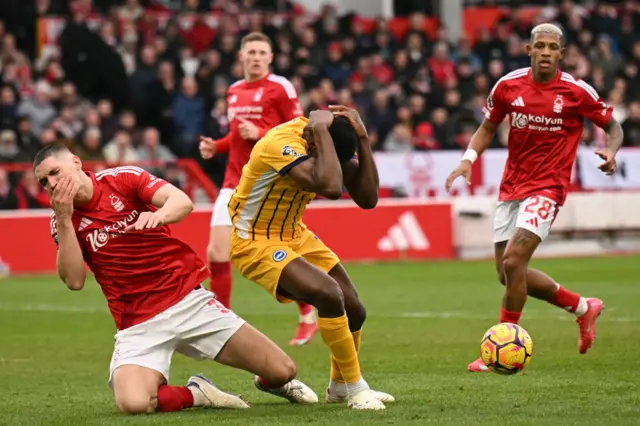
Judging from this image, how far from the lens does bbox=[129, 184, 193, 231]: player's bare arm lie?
7.32m

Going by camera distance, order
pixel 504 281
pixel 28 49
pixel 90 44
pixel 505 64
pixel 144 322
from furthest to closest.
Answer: pixel 505 64 < pixel 28 49 < pixel 90 44 < pixel 504 281 < pixel 144 322

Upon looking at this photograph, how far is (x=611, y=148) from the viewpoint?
9898 millimetres

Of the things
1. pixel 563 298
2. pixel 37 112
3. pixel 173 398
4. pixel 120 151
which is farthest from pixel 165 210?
pixel 37 112

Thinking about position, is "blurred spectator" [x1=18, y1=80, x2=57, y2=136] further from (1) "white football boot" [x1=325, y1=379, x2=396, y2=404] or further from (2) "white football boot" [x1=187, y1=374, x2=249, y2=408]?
(1) "white football boot" [x1=325, y1=379, x2=396, y2=404]

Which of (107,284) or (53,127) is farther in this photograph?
(53,127)

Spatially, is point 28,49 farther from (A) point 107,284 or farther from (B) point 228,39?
(A) point 107,284

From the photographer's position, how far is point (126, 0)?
80.3 feet

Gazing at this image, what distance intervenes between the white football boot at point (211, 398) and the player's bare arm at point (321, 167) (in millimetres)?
1348

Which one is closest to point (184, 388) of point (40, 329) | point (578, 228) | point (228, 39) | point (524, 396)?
point (524, 396)

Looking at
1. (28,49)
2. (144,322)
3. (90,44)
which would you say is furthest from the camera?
(28,49)

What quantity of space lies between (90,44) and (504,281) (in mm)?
13554

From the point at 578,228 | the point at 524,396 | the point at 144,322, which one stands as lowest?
the point at 578,228

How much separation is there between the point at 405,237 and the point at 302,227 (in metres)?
12.4

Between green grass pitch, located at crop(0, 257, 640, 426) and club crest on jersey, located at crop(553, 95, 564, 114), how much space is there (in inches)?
73.9
